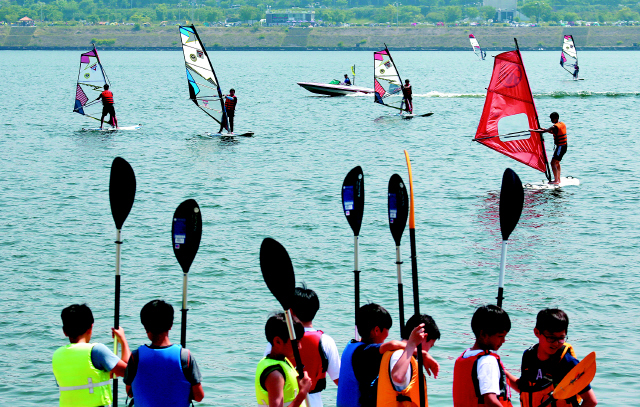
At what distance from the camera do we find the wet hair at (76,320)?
226 inches

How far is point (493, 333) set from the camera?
17.7ft

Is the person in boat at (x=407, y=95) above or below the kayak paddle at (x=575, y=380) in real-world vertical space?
below

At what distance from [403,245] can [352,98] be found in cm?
4194

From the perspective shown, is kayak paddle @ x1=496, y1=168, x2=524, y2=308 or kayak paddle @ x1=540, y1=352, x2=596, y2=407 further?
kayak paddle @ x1=496, y1=168, x2=524, y2=308

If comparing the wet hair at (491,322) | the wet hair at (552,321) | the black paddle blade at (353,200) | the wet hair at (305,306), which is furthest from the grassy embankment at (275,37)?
the wet hair at (491,322)

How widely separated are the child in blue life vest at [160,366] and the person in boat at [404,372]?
4.09 feet

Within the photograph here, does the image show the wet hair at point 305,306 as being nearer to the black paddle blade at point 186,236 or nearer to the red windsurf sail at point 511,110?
the black paddle blade at point 186,236

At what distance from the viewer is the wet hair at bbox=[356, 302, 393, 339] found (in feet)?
18.2

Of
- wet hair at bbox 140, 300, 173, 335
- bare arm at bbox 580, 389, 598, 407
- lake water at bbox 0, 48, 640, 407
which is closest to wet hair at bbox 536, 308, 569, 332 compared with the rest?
bare arm at bbox 580, 389, 598, 407

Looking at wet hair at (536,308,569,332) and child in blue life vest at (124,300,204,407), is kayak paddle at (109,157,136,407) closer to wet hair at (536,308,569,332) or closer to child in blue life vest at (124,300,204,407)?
child in blue life vest at (124,300,204,407)

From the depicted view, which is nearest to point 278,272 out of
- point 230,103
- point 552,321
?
point 552,321

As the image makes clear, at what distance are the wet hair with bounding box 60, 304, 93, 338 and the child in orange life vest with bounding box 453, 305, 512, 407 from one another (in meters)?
2.52

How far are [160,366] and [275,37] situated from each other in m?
191

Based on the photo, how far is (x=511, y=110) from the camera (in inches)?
839
